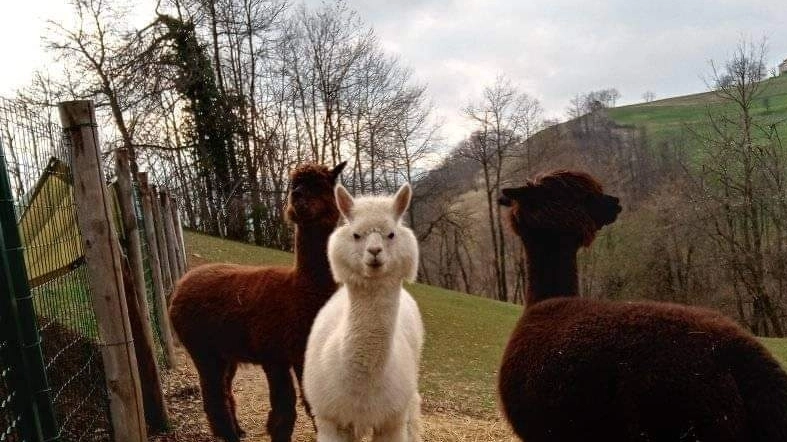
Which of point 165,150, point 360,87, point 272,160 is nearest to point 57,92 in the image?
point 165,150

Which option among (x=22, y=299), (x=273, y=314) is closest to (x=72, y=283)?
(x=273, y=314)

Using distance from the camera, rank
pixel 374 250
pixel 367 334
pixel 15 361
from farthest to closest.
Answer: pixel 367 334 → pixel 374 250 → pixel 15 361

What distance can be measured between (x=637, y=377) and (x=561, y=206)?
1.55 meters

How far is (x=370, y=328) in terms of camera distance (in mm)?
3645

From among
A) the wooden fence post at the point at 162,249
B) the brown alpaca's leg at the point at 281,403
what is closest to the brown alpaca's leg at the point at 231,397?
the brown alpaca's leg at the point at 281,403

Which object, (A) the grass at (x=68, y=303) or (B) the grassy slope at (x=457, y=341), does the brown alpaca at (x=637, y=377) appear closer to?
(A) the grass at (x=68, y=303)

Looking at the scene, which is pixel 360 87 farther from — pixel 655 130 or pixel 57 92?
pixel 655 130

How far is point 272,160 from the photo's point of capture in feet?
94.7

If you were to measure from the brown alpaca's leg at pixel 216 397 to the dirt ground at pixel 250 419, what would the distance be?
37 cm

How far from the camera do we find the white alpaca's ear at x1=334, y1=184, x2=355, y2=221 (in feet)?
12.5

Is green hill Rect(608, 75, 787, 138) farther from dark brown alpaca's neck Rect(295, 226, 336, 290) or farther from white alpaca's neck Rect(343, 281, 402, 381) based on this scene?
white alpaca's neck Rect(343, 281, 402, 381)

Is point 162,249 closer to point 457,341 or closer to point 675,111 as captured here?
point 457,341

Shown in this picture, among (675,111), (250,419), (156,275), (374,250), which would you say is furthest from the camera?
(675,111)

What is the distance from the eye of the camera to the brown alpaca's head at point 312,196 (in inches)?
183
